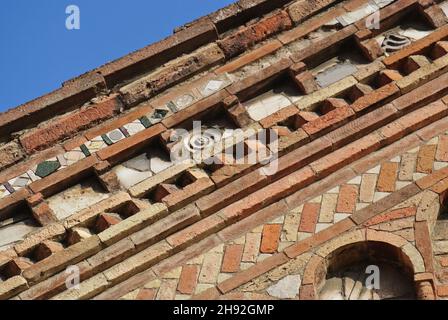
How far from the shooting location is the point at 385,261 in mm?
10656

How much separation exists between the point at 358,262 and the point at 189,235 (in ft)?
3.74

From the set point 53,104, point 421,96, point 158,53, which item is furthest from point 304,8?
point 53,104

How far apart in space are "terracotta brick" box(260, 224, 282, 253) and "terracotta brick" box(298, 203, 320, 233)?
0.16 metres

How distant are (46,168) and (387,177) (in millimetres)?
2395

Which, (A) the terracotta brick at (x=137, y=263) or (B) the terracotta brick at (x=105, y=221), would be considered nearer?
(A) the terracotta brick at (x=137, y=263)

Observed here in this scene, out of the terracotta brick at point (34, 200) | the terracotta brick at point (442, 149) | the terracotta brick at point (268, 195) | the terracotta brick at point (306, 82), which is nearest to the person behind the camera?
the terracotta brick at point (268, 195)

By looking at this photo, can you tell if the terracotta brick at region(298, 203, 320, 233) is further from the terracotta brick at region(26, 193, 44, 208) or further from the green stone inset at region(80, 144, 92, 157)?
the terracotta brick at region(26, 193, 44, 208)

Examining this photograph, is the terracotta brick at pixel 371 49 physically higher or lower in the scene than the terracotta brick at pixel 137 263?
higher

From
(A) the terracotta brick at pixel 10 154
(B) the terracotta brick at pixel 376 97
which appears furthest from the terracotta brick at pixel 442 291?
(A) the terracotta brick at pixel 10 154

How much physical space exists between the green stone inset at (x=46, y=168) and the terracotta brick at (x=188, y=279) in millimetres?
1315

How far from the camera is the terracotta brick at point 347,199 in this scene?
35.2ft

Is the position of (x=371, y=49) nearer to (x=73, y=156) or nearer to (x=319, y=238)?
(x=319, y=238)

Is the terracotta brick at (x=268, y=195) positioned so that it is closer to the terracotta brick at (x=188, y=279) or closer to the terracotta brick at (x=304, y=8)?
the terracotta brick at (x=188, y=279)

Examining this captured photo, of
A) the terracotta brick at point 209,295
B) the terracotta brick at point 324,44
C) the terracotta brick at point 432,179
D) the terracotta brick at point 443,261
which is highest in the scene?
the terracotta brick at point 324,44
